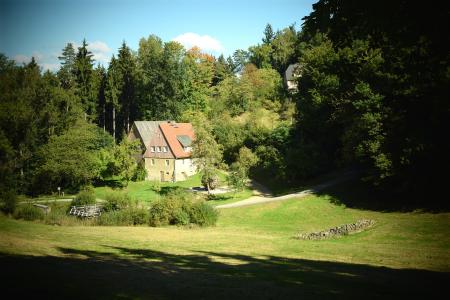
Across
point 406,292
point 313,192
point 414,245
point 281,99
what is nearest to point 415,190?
point 313,192

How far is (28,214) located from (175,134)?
33689mm

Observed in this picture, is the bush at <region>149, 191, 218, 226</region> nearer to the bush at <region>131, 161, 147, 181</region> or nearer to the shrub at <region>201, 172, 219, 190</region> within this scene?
the shrub at <region>201, 172, 219, 190</region>

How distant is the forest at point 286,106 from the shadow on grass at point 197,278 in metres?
5.60

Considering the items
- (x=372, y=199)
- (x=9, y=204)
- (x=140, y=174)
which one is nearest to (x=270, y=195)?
(x=372, y=199)

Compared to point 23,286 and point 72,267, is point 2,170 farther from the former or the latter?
point 23,286

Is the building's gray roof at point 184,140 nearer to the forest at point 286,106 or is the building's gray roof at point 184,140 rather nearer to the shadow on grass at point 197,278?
the forest at point 286,106

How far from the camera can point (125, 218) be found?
31656mm

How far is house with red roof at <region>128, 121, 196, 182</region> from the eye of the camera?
195ft

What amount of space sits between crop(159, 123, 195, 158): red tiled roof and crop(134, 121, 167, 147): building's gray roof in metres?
4.05

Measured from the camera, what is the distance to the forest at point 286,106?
9.69 m

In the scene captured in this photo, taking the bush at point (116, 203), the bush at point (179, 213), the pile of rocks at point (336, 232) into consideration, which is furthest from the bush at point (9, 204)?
the pile of rocks at point (336, 232)

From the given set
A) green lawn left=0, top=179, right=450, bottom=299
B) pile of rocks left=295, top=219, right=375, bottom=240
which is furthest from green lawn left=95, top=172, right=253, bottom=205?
pile of rocks left=295, top=219, right=375, bottom=240

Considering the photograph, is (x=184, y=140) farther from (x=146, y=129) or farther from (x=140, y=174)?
(x=146, y=129)

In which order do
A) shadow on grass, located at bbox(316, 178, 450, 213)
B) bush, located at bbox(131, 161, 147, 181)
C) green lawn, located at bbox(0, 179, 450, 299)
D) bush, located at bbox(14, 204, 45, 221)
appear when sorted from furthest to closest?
bush, located at bbox(131, 161, 147, 181) → shadow on grass, located at bbox(316, 178, 450, 213) → bush, located at bbox(14, 204, 45, 221) → green lawn, located at bbox(0, 179, 450, 299)
